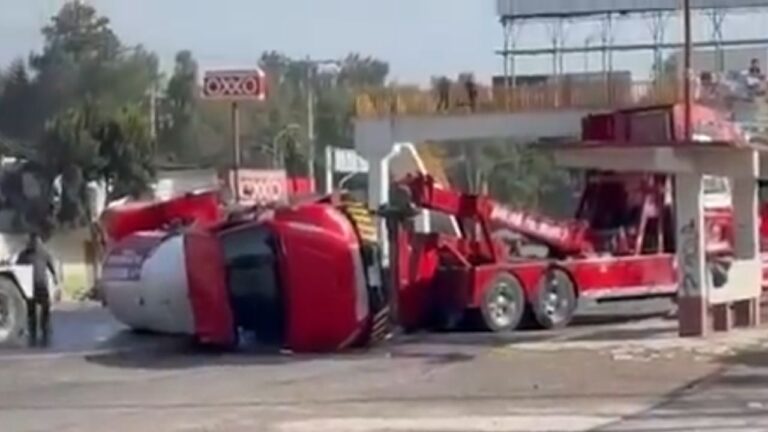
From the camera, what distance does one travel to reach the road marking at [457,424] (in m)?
17.9

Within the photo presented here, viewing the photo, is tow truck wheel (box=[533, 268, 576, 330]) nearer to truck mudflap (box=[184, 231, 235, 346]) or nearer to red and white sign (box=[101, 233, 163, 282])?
truck mudflap (box=[184, 231, 235, 346])

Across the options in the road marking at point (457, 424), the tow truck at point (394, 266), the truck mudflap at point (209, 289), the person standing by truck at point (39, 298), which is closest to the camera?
the road marking at point (457, 424)

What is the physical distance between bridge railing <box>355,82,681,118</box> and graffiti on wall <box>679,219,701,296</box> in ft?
55.3

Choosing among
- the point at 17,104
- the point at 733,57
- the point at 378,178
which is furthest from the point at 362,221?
the point at 733,57

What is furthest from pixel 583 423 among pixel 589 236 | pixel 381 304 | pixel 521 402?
pixel 589 236

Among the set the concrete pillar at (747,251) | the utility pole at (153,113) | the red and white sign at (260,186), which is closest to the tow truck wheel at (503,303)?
the concrete pillar at (747,251)

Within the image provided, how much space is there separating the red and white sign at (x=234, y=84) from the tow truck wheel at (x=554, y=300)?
13.2m

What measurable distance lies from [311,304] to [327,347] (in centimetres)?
65

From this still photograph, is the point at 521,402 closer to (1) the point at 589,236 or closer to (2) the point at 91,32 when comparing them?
(1) the point at 589,236

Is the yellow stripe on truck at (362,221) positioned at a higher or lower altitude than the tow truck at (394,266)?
higher

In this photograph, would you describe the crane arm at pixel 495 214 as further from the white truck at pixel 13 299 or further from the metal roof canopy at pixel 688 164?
the white truck at pixel 13 299

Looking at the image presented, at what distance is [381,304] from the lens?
28016 millimetres

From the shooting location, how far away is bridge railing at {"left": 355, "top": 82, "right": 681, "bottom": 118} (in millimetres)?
46156

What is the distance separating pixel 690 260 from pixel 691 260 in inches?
0.6
